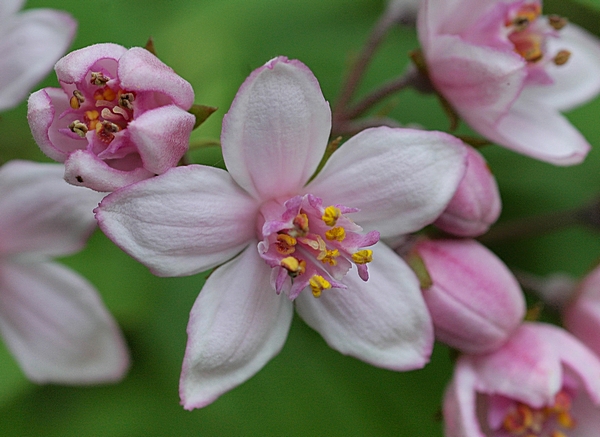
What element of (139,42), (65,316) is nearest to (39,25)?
(139,42)

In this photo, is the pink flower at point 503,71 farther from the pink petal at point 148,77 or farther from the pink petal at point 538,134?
the pink petal at point 148,77

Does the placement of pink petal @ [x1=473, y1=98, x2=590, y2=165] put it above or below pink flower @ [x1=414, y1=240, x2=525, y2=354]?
above

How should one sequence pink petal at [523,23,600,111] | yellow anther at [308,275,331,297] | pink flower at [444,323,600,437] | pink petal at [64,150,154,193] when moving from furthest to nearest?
pink petal at [523,23,600,111], pink flower at [444,323,600,437], yellow anther at [308,275,331,297], pink petal at [64,150,154,193]

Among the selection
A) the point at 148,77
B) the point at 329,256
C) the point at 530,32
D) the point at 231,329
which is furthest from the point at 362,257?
the point at 530,32

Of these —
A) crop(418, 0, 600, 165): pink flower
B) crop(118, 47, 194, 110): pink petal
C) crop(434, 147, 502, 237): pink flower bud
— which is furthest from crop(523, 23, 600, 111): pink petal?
crop(118, 47, 194, 110): pink petal

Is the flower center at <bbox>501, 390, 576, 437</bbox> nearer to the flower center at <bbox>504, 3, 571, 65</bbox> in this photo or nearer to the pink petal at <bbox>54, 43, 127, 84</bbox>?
the flower center at <bbox>504, 3, 571, 65</bbox>

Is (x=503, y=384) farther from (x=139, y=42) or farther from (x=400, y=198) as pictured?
(x=139, y=42)

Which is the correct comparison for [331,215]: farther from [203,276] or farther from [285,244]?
[203,276]
